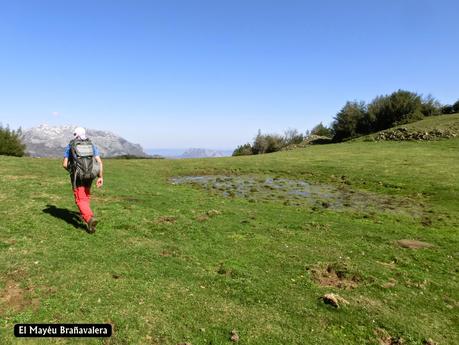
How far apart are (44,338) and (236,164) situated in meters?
34.2

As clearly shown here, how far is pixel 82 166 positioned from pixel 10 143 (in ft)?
152

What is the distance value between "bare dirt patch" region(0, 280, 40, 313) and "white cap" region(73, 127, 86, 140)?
5.39 metres

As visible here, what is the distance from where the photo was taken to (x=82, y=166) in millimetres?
12172

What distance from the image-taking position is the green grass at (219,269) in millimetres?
7746

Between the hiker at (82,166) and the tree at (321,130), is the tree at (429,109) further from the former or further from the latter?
the hiker at (82,166)

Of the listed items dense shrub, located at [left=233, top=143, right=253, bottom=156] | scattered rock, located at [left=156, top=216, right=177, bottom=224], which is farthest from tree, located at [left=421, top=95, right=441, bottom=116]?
scattered rock, located at [left=156, top=216, right=177, bottom=224]

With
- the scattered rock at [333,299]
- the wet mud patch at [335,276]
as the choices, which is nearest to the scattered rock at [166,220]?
the wet mud patch at [335,276]

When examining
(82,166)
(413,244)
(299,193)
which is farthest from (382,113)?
(82,166)

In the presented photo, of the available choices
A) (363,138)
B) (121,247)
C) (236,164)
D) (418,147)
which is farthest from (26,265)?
(363,138)

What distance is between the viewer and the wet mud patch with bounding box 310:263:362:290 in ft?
34.1

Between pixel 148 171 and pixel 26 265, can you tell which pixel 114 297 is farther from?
pixel 148 171

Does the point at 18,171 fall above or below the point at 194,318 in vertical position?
above

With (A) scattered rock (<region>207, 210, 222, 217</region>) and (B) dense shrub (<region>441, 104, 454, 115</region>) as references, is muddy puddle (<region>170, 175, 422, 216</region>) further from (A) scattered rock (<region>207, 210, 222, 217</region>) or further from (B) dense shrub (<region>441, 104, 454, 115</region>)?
(B) dense shrub (<region>441, 104, 454, 115</region>)

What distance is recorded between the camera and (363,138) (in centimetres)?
5806
